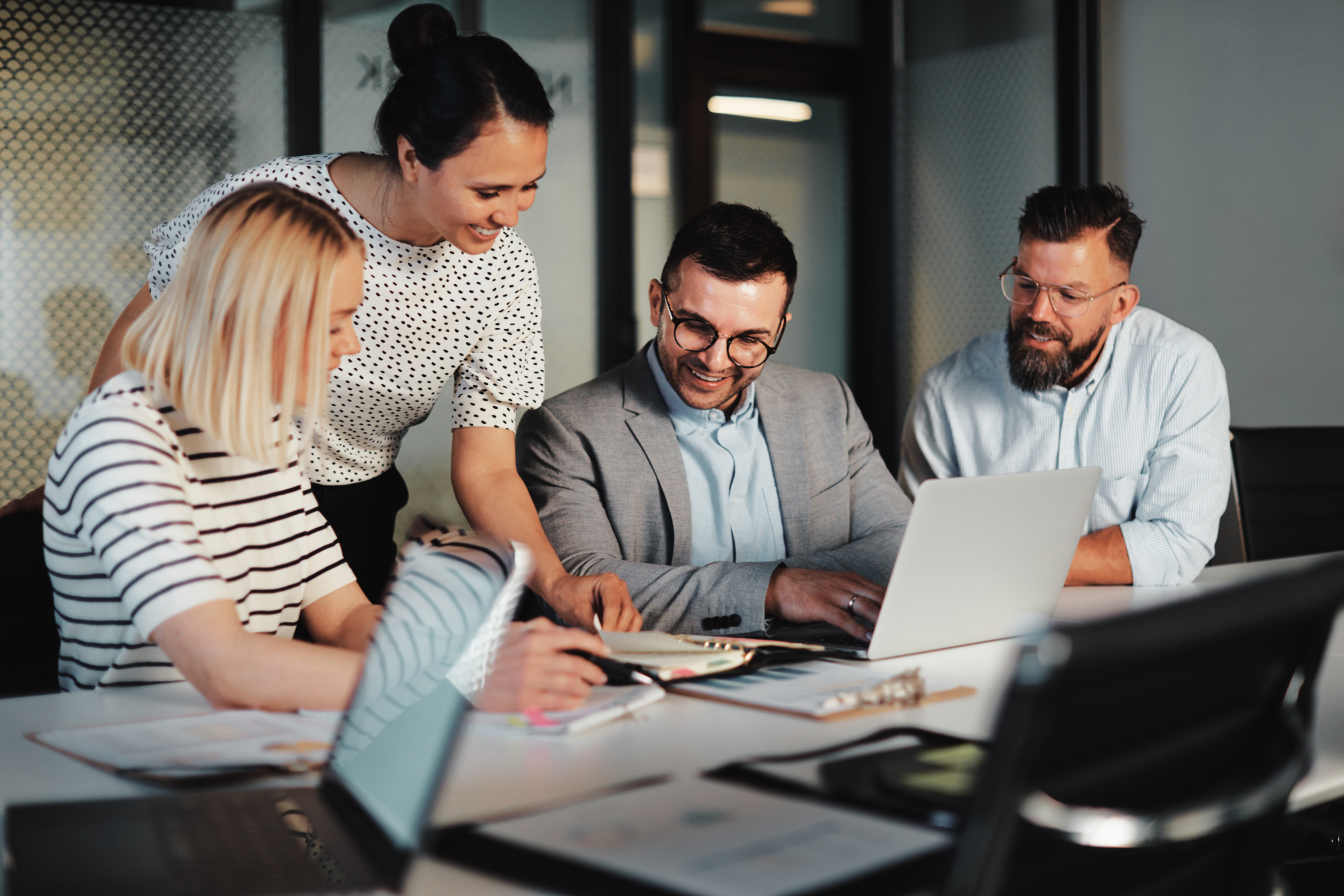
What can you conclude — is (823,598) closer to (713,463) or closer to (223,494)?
(713,463)

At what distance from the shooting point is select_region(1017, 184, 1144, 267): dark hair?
2.39m

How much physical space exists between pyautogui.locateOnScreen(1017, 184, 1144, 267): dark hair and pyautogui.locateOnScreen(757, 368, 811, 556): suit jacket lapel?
63cm

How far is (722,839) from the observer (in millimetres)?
875

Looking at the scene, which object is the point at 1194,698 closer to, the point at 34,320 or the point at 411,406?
the point at 411,406

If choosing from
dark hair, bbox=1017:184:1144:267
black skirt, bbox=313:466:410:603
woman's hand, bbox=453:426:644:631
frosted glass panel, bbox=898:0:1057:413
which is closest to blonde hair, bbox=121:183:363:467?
woman's hand, bbox=453:426:644:631

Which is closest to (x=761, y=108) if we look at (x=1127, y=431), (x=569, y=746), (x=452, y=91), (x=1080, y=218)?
(x=1080, y=218)

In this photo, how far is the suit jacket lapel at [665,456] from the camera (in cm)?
212

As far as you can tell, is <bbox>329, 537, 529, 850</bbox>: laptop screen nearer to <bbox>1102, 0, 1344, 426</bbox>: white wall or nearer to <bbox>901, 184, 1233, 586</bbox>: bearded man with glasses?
<bbox>901, 184, 1233, 586</bbox>: bearded man with glasses

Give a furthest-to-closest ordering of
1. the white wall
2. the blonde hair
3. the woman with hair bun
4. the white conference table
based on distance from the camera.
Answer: the white wall → the woman with hair bun → the blonde hair → the white conference table

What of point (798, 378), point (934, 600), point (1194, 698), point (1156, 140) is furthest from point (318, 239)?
point (1156, 140)

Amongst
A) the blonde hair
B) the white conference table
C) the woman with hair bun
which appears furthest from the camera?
the woman with hair bun

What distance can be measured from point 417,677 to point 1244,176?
3700mm

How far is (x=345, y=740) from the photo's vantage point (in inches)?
39.4

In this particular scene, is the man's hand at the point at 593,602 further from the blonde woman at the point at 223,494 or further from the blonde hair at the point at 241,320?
the blonde hair at the point at 241,320
